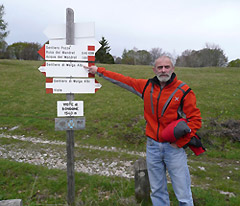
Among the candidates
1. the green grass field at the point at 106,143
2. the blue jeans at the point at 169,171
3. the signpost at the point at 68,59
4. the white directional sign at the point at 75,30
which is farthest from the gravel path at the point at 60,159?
the white directional sign at the point at 75,30

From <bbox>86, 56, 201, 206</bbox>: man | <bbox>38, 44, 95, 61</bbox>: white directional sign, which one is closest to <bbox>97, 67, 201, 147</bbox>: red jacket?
<bbox>86, 56, 201, 206</bbox>: man

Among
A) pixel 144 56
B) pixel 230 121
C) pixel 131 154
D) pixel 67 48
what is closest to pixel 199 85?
pixel 230 121

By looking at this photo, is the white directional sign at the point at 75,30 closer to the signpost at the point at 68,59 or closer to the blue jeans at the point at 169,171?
the signpost at the point at 68,59

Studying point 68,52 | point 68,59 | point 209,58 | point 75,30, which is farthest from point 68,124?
point 209,58

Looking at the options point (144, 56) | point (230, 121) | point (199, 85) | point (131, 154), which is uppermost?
point (144, 56)

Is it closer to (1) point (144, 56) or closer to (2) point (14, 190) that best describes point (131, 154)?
(2) point (14, 190)

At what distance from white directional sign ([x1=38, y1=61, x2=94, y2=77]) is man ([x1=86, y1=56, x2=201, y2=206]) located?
4.56 ft

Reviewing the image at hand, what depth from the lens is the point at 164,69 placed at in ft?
10.1

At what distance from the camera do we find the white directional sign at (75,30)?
12.3 feet

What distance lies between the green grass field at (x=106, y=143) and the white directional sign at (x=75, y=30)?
346 centimetres

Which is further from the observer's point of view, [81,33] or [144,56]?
[144,56]

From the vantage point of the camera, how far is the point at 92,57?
3877 mm

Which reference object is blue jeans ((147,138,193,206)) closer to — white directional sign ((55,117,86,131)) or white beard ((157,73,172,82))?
white beard ((157,73,172,82))

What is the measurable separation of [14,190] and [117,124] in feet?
21.0
